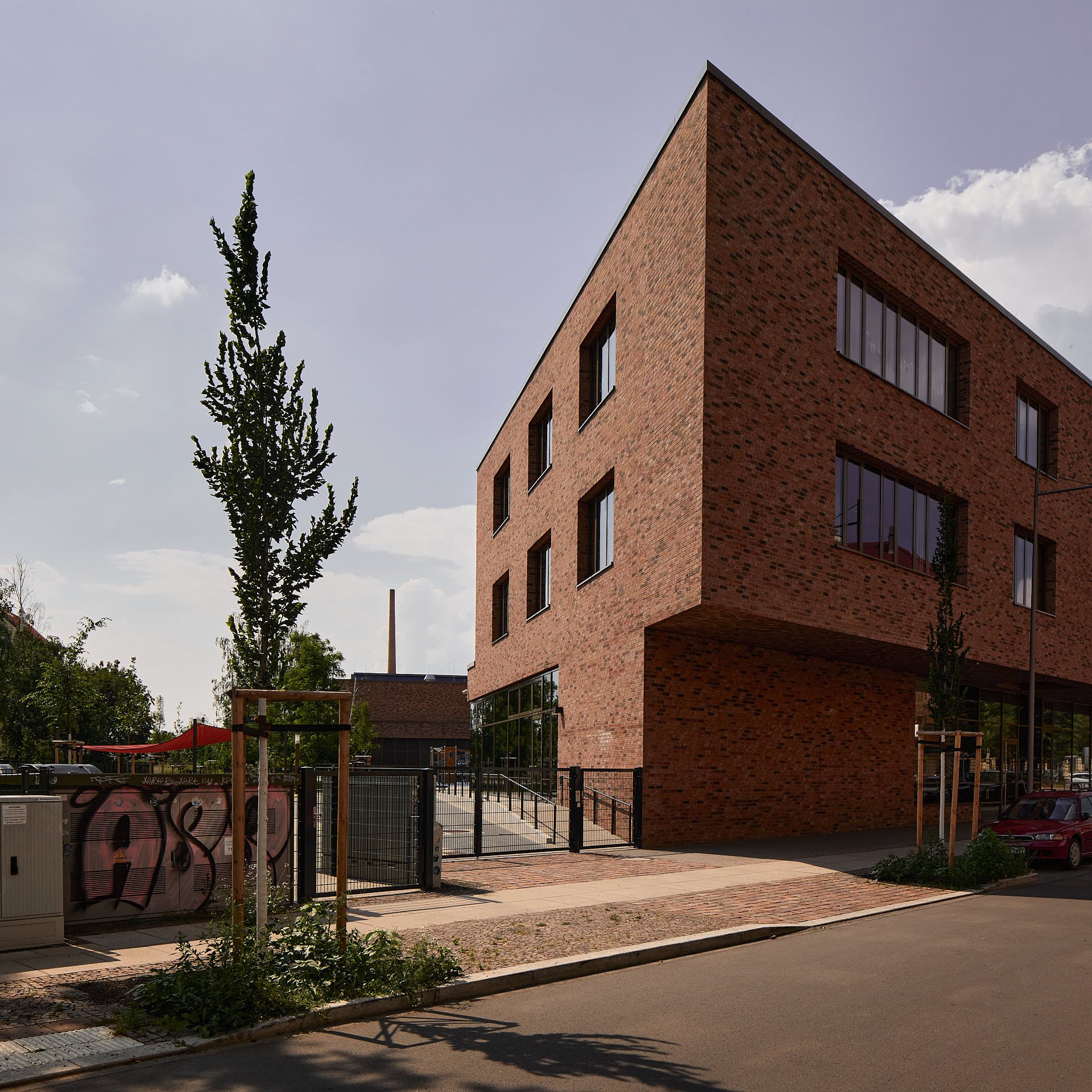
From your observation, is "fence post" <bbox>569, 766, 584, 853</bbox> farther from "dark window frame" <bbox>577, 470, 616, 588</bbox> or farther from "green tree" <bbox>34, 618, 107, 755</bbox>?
"green tree" <bbox>34, 618, 107, 755</bbox>

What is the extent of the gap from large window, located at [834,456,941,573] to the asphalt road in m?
13.2

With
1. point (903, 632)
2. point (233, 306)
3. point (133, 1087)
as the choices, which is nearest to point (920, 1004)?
point (133, 1087)

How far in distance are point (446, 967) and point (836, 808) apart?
17892mm

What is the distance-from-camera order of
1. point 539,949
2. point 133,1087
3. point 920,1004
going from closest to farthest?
point 133,1087, point 920,1004, point 539,949

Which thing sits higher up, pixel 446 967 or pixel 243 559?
pixel 243 559

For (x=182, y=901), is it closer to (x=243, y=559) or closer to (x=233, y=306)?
(x=243, y=559)

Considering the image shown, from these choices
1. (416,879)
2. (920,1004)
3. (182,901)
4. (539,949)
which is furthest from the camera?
(416,879)

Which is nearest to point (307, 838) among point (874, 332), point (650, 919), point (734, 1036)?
point (650, 919)

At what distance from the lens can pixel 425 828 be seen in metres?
13.9

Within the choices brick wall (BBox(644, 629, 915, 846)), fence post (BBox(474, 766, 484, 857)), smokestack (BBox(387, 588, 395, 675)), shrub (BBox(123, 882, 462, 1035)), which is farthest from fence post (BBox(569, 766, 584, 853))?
smokestack (BBox(387, 588, 395, 675))

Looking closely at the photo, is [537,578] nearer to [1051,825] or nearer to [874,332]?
[874,332]

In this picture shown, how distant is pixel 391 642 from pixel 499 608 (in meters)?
46.9

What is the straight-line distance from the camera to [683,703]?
2134 cm

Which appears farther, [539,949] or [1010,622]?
[1010,622]
